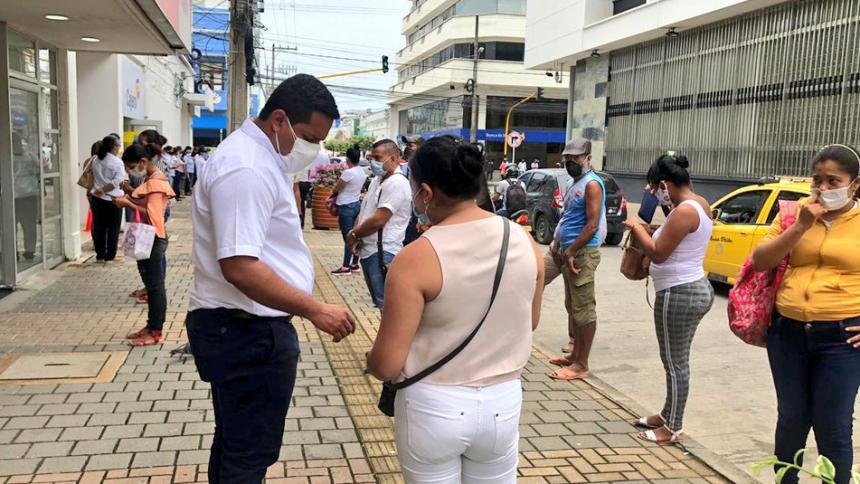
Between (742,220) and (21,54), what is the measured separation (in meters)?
9.43

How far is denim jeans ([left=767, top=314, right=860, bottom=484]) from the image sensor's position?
2.94m

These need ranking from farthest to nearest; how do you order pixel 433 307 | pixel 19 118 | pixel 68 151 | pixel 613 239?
pixel 613 239
pixel 68 151
pixel 19 118
pixel 433 307

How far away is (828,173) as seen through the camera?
2.94 meters

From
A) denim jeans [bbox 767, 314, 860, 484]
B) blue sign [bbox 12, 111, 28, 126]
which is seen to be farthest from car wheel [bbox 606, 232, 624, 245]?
denim jeans [bbox 767, 314, 860, 484]

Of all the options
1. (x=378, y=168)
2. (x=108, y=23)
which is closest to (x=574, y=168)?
(x=108, y=23)

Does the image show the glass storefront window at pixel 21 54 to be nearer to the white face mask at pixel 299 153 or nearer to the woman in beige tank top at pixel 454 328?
the white face mask at pixel 299 153

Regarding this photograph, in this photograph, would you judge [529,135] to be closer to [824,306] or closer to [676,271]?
[676,271]

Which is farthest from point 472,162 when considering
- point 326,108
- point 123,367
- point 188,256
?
point 188,256

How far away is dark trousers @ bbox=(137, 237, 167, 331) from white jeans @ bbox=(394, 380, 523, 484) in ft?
13.2

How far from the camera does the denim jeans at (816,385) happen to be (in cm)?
294

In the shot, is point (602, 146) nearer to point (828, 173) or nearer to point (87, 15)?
point (87, 15)

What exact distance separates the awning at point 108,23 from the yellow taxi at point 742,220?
741cm

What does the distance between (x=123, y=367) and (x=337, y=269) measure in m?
Result: 5.07

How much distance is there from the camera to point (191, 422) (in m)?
4.18
